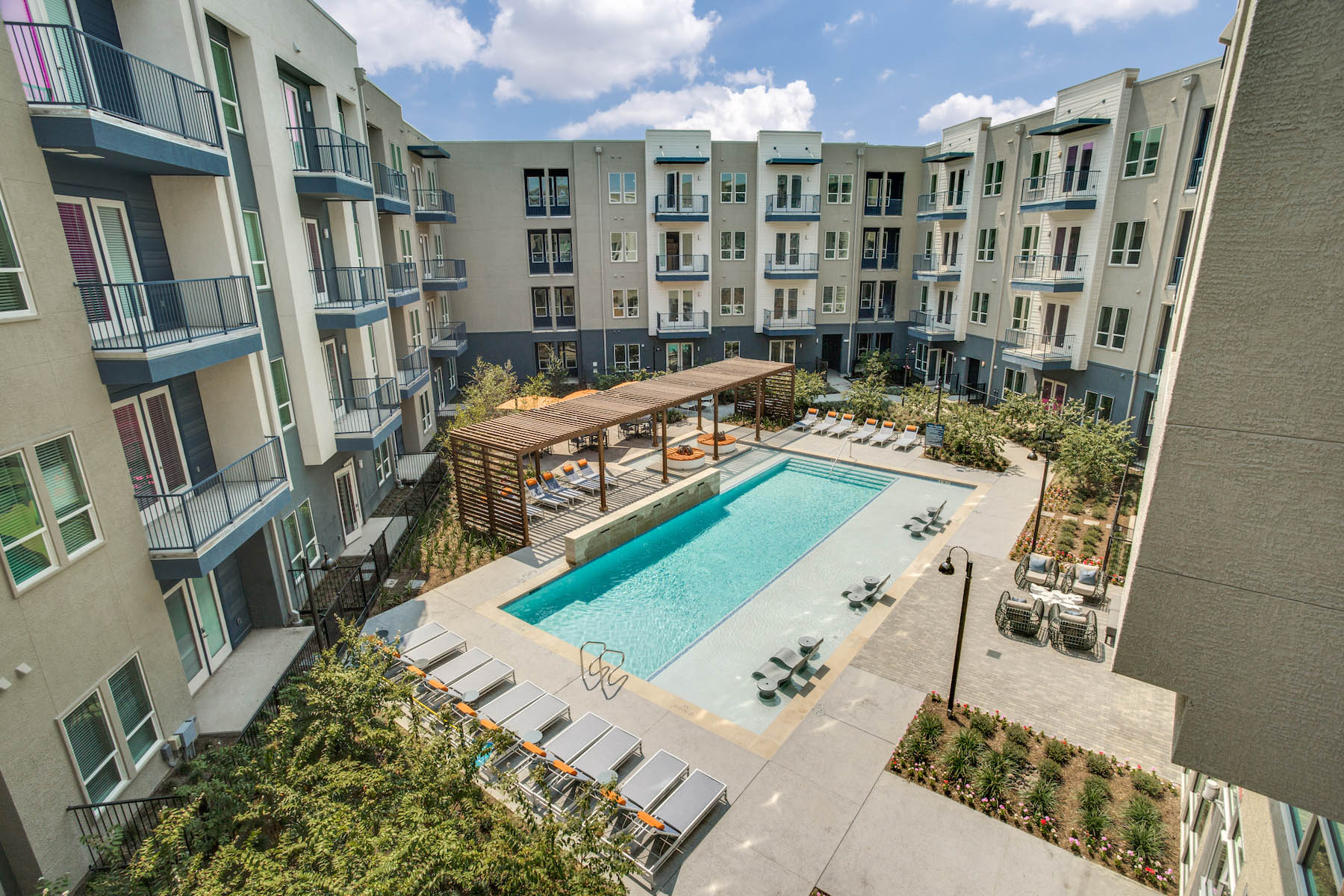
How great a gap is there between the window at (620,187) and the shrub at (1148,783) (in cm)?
3232

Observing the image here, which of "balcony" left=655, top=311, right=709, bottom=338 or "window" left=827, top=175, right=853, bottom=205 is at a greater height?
"window" left=827, top=175, right=853, bottom=205

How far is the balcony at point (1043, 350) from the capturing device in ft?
85.5

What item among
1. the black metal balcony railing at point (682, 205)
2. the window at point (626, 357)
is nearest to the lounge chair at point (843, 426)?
the window at point (626, 357)

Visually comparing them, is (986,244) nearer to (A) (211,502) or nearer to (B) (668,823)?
(B) (668,823)

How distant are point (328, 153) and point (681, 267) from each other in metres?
21.2

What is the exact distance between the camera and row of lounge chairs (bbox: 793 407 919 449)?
87.6 ft

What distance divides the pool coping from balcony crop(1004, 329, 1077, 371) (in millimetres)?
10006

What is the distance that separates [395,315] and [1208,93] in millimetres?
29244

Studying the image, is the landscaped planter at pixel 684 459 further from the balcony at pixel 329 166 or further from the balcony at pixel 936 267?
the balcony at pixel 936 267

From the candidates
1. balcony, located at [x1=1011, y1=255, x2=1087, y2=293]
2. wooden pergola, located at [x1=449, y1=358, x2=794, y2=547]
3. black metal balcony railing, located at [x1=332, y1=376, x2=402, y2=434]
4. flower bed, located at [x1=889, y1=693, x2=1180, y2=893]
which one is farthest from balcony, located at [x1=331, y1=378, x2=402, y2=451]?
balcony, located at [x1=1011, y1=255, x2=1087, y2=293]

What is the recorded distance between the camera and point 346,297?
17.4 metres

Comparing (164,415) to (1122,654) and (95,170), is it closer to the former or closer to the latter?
(95,170)

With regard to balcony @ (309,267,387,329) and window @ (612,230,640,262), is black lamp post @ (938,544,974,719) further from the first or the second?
window @ (612,230,640,262)

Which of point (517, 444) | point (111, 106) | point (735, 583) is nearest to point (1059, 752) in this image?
point (735, 583)
